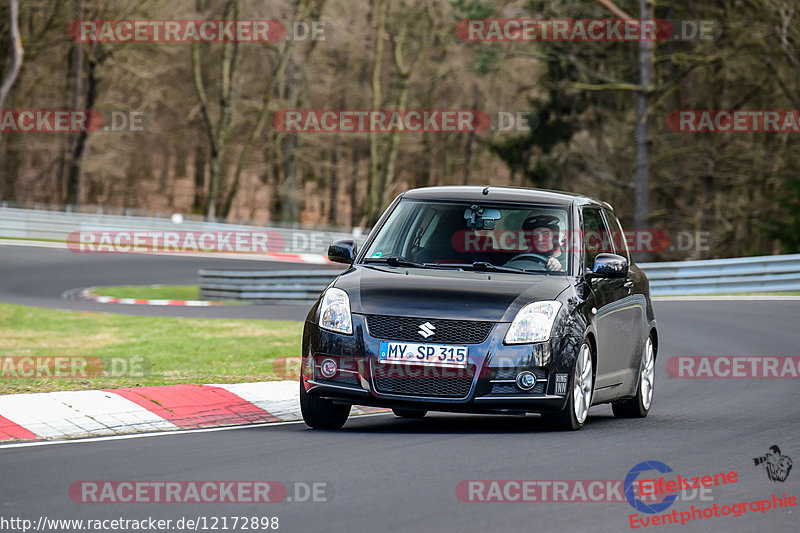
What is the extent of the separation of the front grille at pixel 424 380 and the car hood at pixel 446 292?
1.18 ft

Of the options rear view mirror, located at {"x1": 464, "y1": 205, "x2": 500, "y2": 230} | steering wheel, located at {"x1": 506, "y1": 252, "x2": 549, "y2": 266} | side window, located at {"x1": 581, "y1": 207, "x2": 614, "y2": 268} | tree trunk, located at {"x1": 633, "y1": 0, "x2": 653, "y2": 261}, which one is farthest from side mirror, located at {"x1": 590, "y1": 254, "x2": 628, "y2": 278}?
tree trunk, located at {"x1": 633, "y1": 0, "x2": 653, "y2": 261}

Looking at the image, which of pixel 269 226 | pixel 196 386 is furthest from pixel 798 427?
pixel 269 226

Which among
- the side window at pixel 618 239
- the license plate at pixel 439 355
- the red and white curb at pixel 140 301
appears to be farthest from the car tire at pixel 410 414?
the red and white curb at pixel 140 301

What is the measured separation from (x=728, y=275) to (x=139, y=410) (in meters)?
19.8

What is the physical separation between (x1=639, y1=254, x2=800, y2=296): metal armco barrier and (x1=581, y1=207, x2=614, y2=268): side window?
16373 mm

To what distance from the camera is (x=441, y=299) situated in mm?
8625

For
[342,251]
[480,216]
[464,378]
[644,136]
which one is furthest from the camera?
[644,136]

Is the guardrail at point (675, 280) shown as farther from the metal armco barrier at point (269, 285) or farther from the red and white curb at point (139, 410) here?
the red and white curb at point (139, 410)

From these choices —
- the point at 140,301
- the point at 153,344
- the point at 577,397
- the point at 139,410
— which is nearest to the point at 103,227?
the point at 140,301

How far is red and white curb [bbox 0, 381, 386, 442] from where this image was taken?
29.1 feet

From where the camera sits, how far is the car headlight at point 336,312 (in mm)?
8781

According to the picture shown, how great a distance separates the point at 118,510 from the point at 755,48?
35097mm

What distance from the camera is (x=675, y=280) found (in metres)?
28.2

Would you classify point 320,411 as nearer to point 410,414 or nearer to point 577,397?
point 410,414
